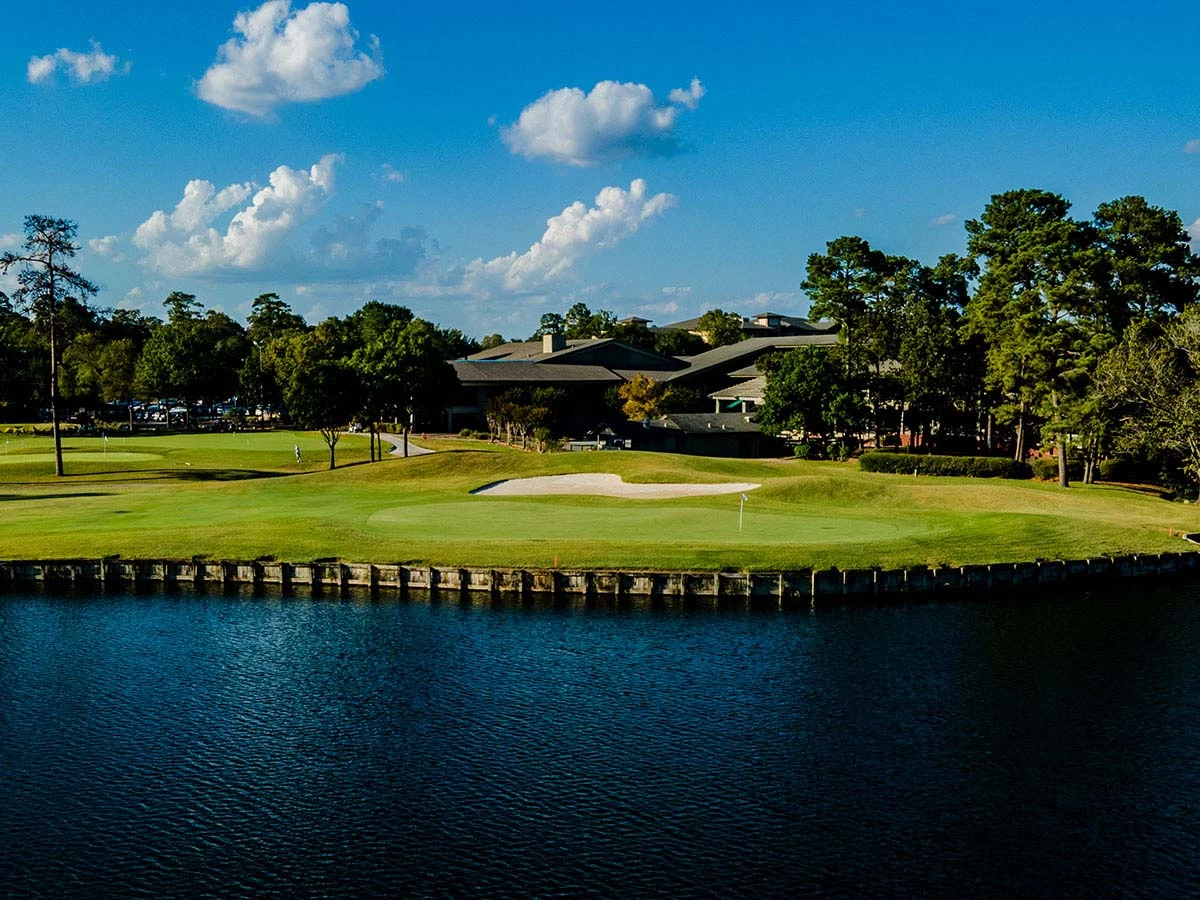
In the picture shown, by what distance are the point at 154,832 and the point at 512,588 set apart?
2162 cm

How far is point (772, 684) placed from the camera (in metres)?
30.9

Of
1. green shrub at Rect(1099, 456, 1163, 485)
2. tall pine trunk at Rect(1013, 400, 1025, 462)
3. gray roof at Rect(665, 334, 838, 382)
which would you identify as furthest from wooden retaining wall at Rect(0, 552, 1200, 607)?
gray roof at Rect(665, 334, 838, 382)

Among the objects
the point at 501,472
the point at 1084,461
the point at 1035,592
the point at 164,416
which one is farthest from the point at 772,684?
the point at 164,416

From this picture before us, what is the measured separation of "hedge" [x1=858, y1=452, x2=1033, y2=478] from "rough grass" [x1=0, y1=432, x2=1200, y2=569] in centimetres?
627

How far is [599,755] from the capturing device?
993 inches

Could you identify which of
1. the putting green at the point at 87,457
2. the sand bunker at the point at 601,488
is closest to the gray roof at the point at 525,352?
the putting green at the point at 87,457

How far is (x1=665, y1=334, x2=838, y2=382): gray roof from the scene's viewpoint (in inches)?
5320

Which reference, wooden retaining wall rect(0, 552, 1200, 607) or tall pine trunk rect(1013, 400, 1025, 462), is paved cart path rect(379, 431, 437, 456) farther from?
tall pine trunk rect(1013, 400, 1025, 462)

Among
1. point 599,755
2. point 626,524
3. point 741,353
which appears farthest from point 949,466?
point 599,755

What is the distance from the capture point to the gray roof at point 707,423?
365ft

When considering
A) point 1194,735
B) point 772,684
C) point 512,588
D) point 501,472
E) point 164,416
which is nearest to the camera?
point 1194,735

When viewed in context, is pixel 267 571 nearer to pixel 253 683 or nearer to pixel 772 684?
pixel 253 683

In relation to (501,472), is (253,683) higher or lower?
lower

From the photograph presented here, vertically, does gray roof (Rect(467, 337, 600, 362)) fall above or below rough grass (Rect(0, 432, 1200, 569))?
above
